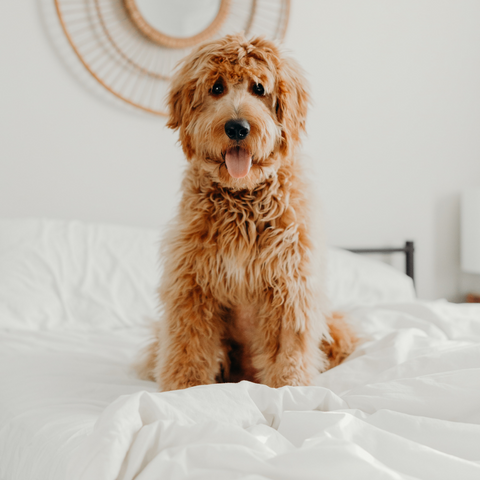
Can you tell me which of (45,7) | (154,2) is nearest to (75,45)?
(45,7)

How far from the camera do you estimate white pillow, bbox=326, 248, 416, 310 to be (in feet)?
7.54

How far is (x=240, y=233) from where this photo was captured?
4.01 ft

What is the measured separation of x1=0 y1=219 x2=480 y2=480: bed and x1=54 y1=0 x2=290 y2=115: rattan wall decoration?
756mm

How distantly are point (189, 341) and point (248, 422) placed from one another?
393 mm

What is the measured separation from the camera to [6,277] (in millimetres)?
1779

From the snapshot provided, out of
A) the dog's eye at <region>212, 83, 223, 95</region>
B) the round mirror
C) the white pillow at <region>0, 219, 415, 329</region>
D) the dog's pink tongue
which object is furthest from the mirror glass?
the dog's pink tongue

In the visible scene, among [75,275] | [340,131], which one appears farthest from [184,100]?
[340,131]

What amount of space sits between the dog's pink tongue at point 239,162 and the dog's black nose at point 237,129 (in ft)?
0.13

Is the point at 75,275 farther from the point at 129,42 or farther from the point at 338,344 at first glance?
the point at 129,42

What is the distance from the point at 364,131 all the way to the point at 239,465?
2.62 meters

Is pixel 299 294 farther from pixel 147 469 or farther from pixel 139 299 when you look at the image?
pixel 139 299

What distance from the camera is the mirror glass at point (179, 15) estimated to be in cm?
236

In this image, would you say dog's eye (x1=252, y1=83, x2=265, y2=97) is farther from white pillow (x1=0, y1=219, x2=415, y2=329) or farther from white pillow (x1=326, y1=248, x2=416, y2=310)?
white pillow (x1=326, y1=248, x2=416, y2=310)

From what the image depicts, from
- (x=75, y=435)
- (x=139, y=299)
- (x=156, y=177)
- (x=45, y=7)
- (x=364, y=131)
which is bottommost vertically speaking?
(x=75, y=435)
